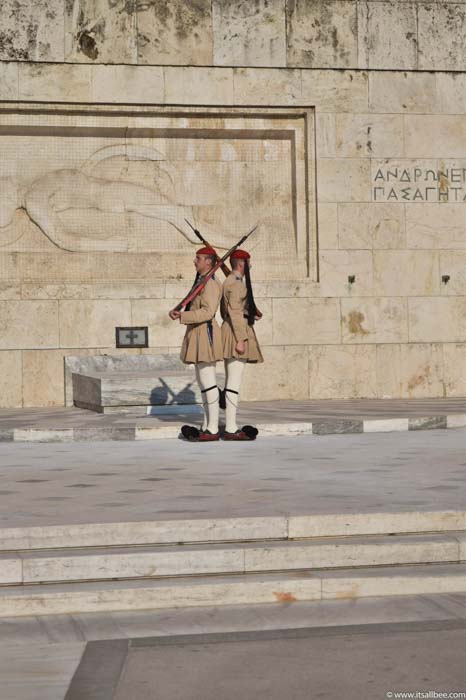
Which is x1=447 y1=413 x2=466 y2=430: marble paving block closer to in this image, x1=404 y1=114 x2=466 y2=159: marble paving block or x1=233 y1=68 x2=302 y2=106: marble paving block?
x1=404 y1=114 x2=466 y2=159: marble paving block

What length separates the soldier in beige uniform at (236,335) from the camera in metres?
11.5

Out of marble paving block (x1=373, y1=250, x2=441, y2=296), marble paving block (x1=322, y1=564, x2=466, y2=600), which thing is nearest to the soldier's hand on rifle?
marble paving block (x1=322, y1=564, x2=466, y2=600)

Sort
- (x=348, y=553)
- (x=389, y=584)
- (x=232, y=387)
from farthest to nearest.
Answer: (x=232, y=387), (x=348, y=553), (x=389, y=584)

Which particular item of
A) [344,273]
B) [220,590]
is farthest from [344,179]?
[220,590]

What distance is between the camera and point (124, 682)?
441cm

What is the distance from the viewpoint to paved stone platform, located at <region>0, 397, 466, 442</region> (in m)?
12.1

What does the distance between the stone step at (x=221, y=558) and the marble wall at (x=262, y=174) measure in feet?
35.3


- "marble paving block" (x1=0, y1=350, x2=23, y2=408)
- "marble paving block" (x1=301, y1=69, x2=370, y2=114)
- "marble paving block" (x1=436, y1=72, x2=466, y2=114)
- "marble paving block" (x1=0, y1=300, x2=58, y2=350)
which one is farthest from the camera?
"marble paving block" (x1=436, y1=72, x2=466, y2=114)

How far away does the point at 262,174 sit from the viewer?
17.8 meters

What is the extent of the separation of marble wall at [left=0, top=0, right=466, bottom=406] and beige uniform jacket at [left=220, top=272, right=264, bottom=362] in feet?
18.0

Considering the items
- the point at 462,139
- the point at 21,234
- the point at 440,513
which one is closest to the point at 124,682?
the point at 440,513

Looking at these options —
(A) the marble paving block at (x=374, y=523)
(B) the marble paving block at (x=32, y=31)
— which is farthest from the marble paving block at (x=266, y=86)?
(A) the marble paving block at (x=374, y=523)

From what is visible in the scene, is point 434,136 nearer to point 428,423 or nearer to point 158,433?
point 428,423

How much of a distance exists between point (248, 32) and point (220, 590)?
12.8 m
